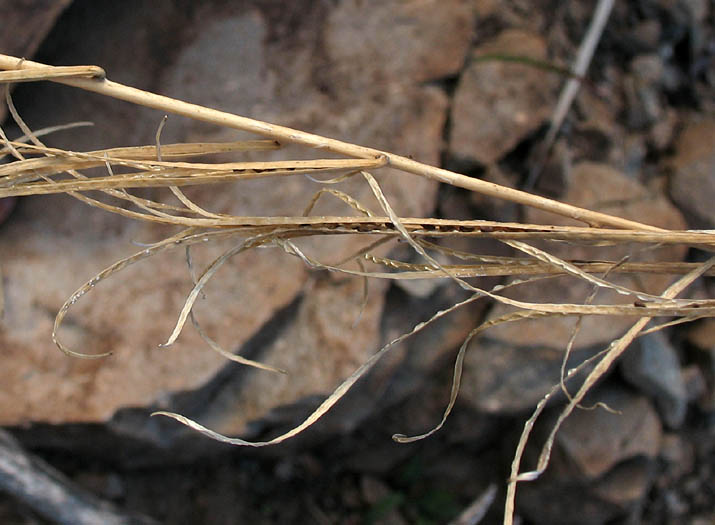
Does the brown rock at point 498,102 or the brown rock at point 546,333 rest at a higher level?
the brown rock at point 498,102

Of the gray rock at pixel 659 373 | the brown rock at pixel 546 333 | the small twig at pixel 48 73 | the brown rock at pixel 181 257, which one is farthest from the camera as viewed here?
the gray rock at pixel 659 373

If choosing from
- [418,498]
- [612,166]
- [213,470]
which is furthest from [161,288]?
[612,166]

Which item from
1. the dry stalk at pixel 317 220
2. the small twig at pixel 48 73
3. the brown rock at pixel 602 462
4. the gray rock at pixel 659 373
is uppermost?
the small twig at pixel 48 73

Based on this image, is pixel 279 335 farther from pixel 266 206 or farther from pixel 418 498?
pixel 418 498

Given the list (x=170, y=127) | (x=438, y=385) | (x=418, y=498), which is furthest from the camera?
(x=418, y=498)

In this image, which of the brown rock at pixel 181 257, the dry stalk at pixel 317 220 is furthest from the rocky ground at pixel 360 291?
the dry stalk at pixel 317 220

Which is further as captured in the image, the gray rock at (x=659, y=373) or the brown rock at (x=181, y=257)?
the gray rock at (x=659, y=373)

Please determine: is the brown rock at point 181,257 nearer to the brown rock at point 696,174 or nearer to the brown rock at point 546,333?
the brown rock at point 546,333
